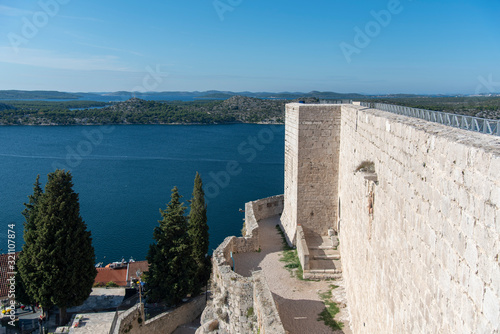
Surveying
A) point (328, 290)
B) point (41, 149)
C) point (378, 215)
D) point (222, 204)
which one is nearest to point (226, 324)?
point (328, 290)

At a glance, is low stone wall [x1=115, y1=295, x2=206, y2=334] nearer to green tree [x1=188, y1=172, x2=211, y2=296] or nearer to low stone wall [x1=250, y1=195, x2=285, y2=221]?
green tree [x1=188, y1=172, x2=211, y2=296]

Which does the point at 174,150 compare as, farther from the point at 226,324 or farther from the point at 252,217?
the point at 226,324

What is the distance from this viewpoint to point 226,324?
335 inches

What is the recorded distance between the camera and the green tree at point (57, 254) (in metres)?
10.8

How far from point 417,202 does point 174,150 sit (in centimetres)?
5072

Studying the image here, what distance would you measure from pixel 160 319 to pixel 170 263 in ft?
5.15

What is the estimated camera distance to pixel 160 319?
11.1m

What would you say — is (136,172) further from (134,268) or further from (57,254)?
(57,254)

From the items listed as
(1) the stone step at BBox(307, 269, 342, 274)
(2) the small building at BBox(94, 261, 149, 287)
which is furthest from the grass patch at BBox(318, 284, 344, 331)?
(2) the small building at BBox(94, 261, 149, 287)

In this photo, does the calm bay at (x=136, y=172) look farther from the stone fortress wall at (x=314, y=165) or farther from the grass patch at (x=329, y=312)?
the grass patch at (x=329, y=312)

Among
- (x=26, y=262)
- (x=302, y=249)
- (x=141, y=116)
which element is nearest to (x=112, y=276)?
(x=26, y=262)

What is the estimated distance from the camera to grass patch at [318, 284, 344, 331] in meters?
7.03

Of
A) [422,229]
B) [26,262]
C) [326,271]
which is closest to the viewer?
[422,229]

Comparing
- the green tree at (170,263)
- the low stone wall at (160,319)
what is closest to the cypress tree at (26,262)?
the low stone wall at (160,319)
